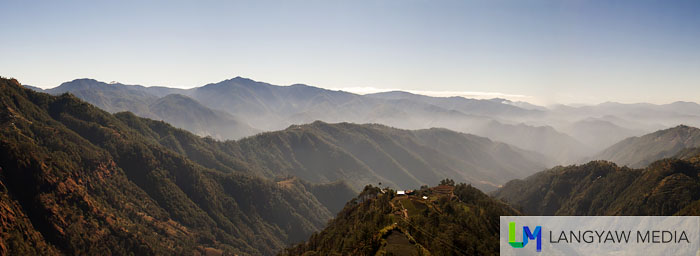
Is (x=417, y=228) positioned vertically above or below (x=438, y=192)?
above

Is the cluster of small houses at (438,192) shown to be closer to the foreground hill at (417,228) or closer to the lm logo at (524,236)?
the foreground hill at (417,228)

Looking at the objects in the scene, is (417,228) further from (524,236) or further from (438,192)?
(438,192)

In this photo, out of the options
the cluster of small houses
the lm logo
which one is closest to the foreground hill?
the cluster of small houses

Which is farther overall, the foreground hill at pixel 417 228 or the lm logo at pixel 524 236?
the lm logo at pixel 524 236

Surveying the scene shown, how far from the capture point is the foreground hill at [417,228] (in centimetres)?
9488

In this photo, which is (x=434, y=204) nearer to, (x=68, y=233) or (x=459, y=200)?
(x=459, y=200)

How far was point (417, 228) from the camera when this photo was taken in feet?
355

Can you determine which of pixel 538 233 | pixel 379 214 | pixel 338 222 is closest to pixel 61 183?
pixel 338 222

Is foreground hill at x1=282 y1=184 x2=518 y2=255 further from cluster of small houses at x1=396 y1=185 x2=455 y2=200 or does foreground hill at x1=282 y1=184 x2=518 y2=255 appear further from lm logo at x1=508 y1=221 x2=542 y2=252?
lm logo at x1=508 y1=221 x2=542 y2=252

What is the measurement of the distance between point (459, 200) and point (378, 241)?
80207 millimetres

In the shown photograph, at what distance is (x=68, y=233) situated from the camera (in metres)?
190

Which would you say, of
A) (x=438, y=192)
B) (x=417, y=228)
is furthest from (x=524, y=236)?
(x=417, y=228)

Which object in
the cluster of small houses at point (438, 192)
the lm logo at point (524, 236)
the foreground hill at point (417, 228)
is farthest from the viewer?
the cluster of small houses at point (438, 192)

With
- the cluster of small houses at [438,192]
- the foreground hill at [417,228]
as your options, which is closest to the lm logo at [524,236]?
the foreground hill at [417,228]
